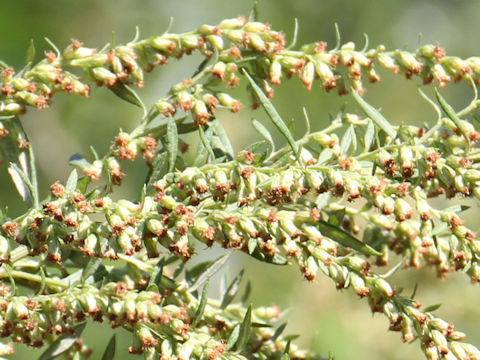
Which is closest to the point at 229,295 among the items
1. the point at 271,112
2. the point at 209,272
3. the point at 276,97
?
the point at 209,272

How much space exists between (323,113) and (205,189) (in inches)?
226

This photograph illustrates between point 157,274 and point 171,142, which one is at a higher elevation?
point 171,142

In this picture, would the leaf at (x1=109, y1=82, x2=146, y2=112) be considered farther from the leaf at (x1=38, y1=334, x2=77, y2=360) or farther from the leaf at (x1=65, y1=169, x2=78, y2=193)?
the leaf at (x1=38, y1=334, x2=77, y2=360)

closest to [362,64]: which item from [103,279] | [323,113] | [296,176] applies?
[296,176]

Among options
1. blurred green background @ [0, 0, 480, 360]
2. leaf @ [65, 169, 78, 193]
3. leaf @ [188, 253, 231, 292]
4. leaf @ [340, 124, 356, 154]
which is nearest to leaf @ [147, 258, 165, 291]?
leaf @ [188, 253, 231, 292]

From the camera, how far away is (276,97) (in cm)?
738

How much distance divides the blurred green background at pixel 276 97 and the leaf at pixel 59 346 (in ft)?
9.80

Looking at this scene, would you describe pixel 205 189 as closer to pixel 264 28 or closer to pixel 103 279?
pixel 103 279

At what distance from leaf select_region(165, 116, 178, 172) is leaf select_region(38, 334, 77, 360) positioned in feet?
1.64

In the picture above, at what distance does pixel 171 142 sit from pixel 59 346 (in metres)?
0.59

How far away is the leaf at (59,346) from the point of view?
223cm

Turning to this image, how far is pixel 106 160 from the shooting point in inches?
87.0

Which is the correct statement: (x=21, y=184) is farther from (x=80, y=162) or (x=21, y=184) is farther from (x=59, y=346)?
(x=59, y=346)

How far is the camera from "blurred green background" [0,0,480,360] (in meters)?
5.82
